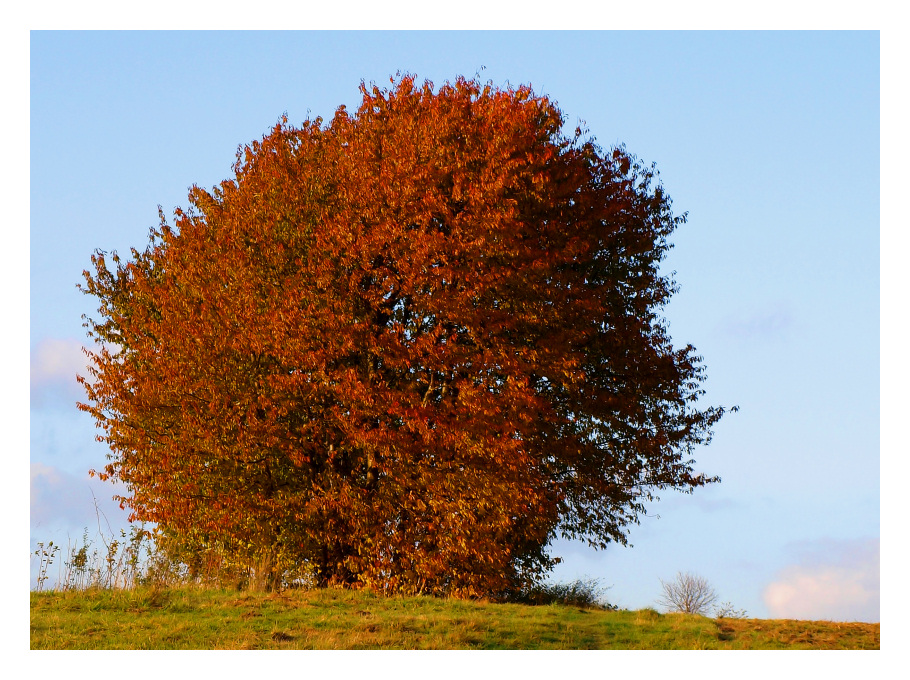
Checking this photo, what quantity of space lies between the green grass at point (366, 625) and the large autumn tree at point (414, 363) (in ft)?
7.14

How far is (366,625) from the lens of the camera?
15.2m

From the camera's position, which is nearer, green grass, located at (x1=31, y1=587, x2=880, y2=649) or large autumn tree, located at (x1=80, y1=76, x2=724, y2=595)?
green grass, located at (x1=31, y1=587, x2=880, y2=649)

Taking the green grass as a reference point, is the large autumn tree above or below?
above

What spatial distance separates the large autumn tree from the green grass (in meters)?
2.18

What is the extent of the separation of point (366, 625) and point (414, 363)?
20.1 feet

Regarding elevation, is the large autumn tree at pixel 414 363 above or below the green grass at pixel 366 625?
above

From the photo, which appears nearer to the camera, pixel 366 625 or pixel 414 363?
pixel 366 625

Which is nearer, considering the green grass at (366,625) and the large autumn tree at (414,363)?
the green grass at (366,625)

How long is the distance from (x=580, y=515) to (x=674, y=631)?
6444 mm

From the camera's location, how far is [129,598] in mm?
17344

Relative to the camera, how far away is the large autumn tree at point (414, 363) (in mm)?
18828

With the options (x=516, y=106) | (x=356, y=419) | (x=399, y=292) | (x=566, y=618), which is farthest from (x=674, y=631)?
(x=516, y=106)

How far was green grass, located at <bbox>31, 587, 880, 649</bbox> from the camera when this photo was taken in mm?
14383

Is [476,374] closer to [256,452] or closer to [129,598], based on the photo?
[256,452]
